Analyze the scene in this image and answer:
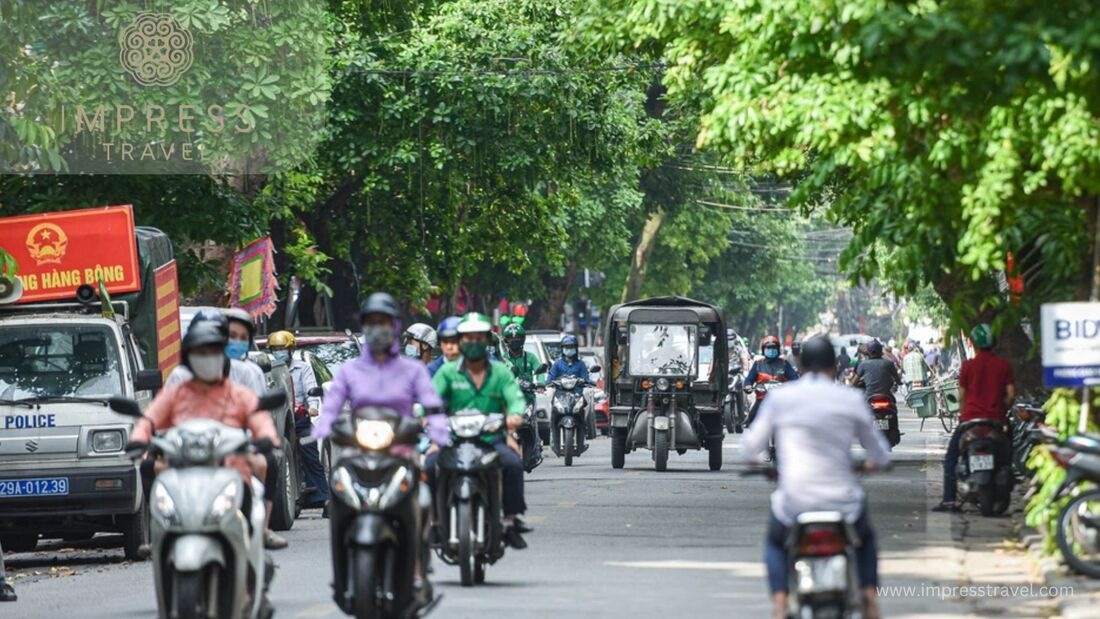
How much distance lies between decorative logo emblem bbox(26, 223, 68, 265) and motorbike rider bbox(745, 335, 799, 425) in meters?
11.0

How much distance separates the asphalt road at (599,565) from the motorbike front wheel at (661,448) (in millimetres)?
2542

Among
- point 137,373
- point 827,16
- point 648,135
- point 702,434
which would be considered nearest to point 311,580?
point 137,373

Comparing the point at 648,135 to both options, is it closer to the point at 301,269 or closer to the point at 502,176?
the point at 502,176

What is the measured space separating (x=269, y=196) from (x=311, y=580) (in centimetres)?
1739

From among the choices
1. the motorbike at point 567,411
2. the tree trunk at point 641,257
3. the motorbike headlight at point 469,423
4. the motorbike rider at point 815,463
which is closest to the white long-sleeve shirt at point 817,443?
the motorbike rider at point 815,463

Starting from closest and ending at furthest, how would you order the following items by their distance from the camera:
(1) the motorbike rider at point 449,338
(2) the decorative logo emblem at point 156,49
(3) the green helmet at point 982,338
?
(1) the motorbike rider at point 449,338 < (3) the green helmet at point 982,338 < (2) the decorative logo emblem at point 156,49

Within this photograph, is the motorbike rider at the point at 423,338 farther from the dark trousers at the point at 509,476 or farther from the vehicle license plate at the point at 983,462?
the dark trousers at the point at 509,476

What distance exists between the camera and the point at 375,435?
10.6 metres

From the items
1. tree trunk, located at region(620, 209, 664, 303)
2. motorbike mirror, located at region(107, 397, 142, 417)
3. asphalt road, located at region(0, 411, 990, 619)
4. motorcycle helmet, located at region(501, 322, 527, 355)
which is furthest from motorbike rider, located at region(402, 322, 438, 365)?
tree trunk, located at region(620, 209, 664, 303)

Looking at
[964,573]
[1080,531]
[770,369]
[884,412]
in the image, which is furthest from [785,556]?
[884,412]

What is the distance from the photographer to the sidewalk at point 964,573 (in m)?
12.0

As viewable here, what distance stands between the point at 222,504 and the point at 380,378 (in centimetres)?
171

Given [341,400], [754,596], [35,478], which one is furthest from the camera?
[35,478]

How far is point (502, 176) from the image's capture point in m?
37.5
